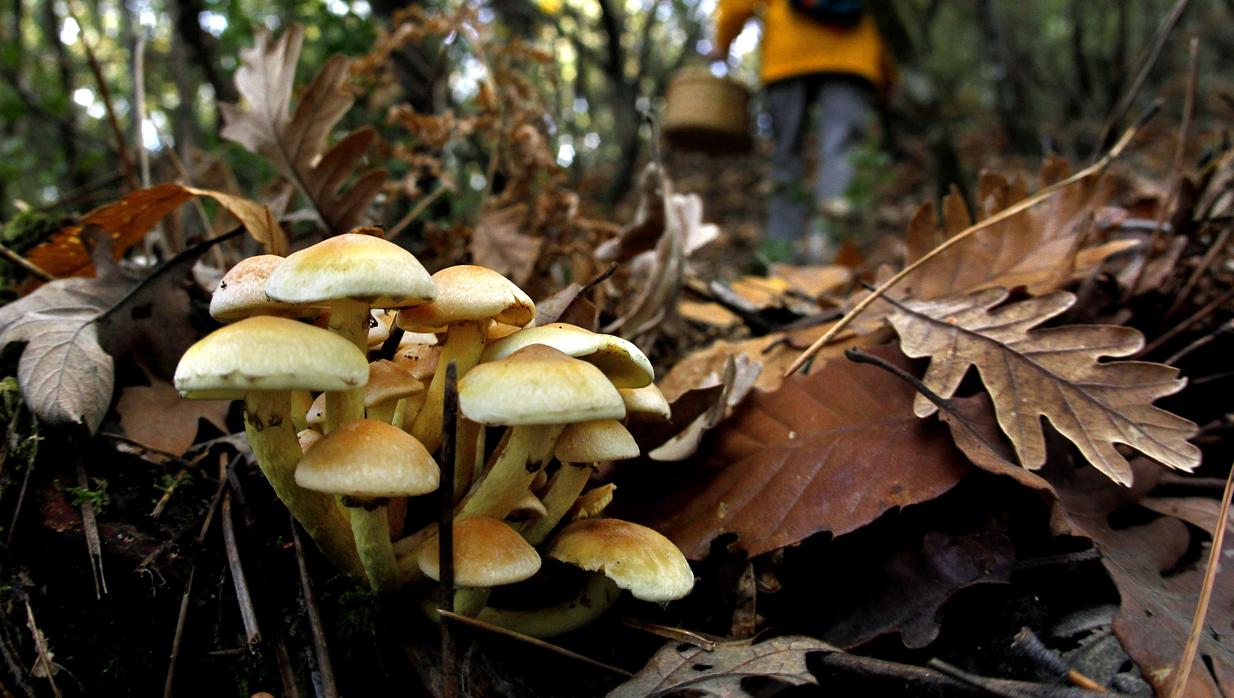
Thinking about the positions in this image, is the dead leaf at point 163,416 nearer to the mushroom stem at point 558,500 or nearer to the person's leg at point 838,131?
the mushroom stem at point 558,500

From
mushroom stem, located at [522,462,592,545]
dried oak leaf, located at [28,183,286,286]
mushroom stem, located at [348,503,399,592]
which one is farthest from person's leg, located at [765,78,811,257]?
mushroom stem, located at [348,503,399,592]

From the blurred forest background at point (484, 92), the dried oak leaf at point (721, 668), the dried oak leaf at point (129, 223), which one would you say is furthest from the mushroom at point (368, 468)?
the blurred forest background at point (484, 92)

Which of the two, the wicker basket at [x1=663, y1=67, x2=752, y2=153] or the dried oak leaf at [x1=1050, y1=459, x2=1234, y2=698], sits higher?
the wicker basket at [x1=663, y1=67, x2=752, y2=153]

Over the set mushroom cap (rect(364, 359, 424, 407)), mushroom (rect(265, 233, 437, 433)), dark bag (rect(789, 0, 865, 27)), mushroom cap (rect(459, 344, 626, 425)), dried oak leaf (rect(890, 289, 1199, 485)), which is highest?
dark bag (rect(789, 0, 865, 27))

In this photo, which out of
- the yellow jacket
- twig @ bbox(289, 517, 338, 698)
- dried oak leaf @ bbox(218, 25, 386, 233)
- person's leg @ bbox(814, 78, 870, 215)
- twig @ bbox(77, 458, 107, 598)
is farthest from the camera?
person's leg @ bbox(814, 78, 870, 215)

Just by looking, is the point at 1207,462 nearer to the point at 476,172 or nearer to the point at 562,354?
the point at 562,354

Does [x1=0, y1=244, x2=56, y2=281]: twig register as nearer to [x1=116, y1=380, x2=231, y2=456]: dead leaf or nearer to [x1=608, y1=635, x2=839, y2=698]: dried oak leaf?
[x1=116, y1=380, x2=231, y2=456]: dead leaf
